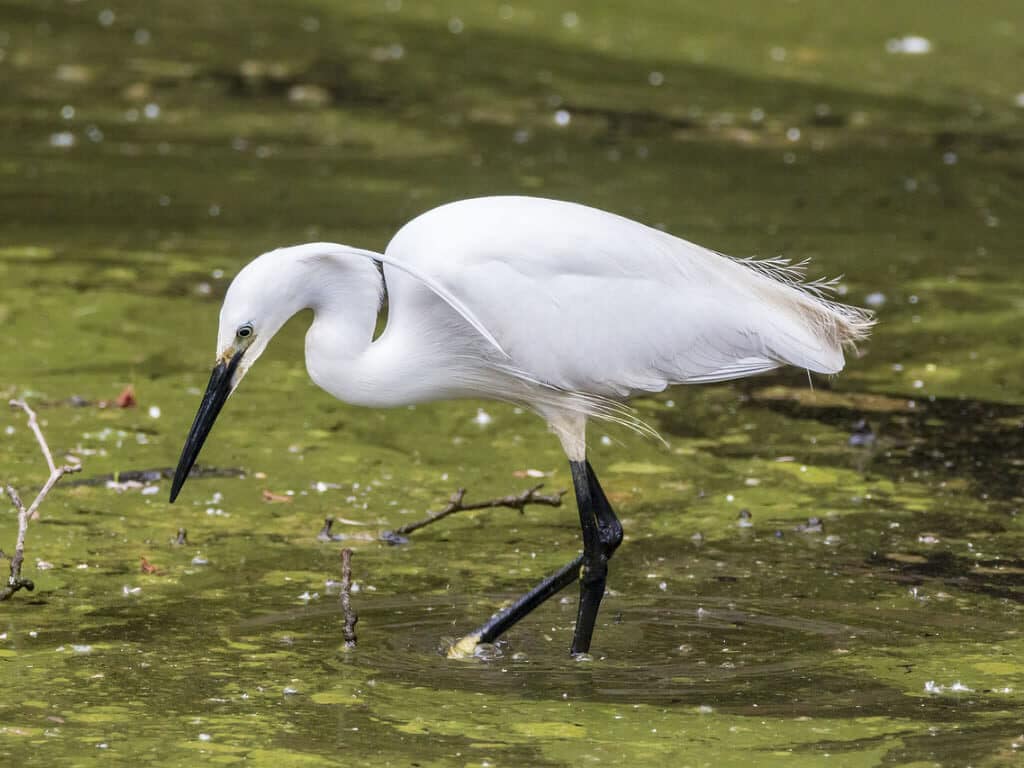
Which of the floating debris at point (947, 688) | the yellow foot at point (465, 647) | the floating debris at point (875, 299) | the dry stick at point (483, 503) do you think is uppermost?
the floating debris at point (947, 688)

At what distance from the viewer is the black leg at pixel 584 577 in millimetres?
4812

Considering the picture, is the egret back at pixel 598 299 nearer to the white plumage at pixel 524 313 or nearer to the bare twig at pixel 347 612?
the white plumage at pixel 524 313

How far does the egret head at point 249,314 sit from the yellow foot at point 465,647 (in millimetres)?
922

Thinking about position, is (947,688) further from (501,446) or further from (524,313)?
(501,446)

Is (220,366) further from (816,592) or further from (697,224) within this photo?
(697,224)

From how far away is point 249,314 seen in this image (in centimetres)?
449

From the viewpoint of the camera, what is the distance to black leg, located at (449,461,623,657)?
4.81m

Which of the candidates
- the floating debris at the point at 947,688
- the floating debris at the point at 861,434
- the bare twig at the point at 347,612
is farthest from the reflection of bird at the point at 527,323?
the floating debris at the point at 861,434

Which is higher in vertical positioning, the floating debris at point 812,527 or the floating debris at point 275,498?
the floating debris at point 812,527

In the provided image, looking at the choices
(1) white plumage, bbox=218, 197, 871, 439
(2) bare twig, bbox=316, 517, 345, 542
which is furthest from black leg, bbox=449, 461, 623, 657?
(2) bare twig, bbox=316, 517, 345, 542

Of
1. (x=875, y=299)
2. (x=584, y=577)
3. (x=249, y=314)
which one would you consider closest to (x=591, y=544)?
(x=584, y=577)

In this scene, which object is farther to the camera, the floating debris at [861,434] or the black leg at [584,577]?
the floating debris at [861,434]

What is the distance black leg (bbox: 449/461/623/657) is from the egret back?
1.03 ft

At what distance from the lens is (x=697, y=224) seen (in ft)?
32.4
